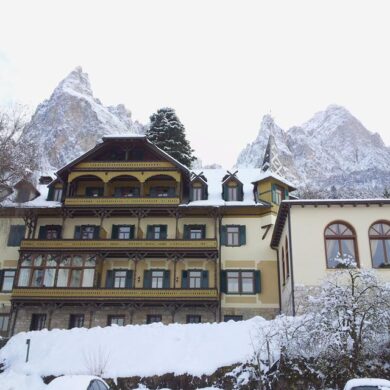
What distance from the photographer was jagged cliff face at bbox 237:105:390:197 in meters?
138

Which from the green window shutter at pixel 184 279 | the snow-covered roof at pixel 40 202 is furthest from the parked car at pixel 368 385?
the snow-covered roof at pixel 40 202

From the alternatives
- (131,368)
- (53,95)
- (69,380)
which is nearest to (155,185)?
(131,368)

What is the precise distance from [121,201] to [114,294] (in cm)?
655

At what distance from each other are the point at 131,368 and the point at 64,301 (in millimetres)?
14092

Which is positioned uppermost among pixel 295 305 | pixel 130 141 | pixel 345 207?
pixel 130 141

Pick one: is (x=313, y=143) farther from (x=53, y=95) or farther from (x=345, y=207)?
(x=345, y=207)

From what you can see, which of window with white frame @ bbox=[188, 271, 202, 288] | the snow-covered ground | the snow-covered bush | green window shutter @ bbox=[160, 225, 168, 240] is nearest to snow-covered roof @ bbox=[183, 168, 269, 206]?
green window shutter @ bbox=[160, 225, 168, 240]

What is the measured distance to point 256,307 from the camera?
3158 centimetres

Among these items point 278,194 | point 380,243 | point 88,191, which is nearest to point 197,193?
point 278,194

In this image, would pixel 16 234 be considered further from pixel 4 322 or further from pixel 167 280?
pixel 167 280

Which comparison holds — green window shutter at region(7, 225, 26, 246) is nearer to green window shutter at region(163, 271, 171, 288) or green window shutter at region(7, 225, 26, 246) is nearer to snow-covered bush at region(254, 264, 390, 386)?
green window shutter at region(163, 271, 171, 288)

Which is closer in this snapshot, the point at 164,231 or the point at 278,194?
the point at 164,231

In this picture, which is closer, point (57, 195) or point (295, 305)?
point (295, 305)

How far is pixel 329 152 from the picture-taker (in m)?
164
